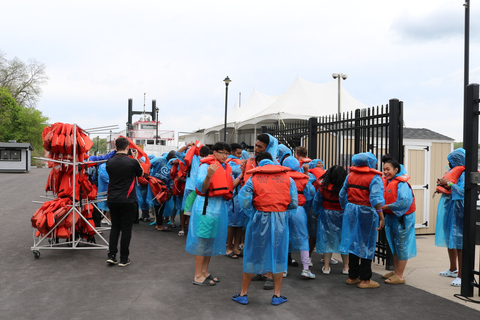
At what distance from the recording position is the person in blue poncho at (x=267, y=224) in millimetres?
4375

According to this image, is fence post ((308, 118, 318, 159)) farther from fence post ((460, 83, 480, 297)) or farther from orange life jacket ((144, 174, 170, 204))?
fence post ((460, 83, 480, 297))

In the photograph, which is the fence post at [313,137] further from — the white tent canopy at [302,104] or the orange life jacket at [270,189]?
the white tent canopy at [302,104]

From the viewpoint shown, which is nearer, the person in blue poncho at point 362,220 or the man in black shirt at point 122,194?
the person in blue poncho at point 362,220

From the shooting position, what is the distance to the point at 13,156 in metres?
35.0

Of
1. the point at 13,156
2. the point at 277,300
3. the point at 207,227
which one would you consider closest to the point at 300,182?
the point at 207,227

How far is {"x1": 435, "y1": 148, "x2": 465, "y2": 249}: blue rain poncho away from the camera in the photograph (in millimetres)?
5379

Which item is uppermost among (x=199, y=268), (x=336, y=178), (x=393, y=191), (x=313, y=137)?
(x=313, y=137)

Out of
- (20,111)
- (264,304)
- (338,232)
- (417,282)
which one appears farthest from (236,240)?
(20,111)

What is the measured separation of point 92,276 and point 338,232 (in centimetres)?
349

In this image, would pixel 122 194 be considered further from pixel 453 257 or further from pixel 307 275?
pixel 453 257

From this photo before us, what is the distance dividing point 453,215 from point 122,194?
4.67 meters

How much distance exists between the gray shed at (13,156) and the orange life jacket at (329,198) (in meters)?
34.9

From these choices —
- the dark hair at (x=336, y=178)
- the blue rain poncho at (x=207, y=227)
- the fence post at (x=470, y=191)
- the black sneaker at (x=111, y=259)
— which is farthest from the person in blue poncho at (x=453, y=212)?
the black sneaker at (x=111, y=259)

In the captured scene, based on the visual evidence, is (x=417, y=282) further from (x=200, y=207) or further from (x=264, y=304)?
(x=200, y=207)
